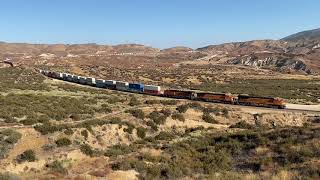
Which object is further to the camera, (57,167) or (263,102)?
(263,102)

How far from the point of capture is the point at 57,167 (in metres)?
27.1

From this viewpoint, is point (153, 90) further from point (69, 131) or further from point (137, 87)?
point (69, 131)

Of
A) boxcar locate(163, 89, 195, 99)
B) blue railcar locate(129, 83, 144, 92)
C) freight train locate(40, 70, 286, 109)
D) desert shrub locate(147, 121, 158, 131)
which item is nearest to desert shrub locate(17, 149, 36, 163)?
desert shrub locate(147, 121, 158, 131)

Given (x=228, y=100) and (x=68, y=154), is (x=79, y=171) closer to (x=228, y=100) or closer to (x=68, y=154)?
(x=68, y=154)

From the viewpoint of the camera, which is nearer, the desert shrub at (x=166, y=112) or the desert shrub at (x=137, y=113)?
the desert shrub at (x=137, y=113)

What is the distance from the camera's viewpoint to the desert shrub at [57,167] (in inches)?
991

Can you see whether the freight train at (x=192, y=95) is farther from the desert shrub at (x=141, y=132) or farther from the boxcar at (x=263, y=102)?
the desert shrub at (x=141, y=132)

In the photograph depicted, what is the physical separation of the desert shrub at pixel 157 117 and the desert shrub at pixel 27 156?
17850 millimetres

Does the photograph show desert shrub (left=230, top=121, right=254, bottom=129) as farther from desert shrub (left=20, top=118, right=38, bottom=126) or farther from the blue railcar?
the blue railcar

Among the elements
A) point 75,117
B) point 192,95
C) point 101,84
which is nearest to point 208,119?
point 75,117

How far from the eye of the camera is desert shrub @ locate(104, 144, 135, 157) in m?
31.8

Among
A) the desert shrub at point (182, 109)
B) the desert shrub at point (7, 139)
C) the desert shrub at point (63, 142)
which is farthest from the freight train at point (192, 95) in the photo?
the desert shrub at point (7, 139)

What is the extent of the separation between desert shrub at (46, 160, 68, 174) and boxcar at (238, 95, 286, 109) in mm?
42179

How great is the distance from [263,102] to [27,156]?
4416cm
